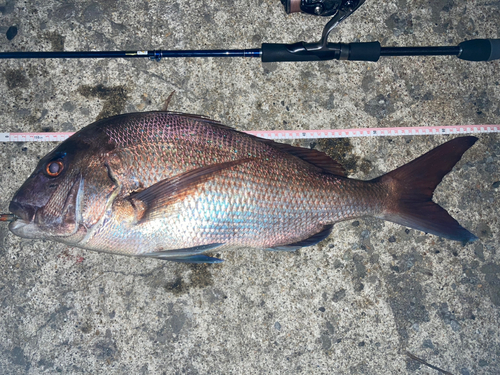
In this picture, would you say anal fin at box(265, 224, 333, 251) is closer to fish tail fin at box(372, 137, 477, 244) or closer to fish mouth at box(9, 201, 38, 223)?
fish tail fin at box(372, 137, 477, 244)

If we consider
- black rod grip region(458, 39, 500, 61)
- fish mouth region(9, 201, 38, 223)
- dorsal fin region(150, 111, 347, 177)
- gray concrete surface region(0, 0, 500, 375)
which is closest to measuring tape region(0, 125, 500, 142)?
gray concrete surface region(0, 0, 500, 375)

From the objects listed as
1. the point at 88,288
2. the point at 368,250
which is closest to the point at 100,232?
the point at 88,288

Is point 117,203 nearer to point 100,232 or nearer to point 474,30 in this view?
point 100,232

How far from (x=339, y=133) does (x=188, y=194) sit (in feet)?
3.99

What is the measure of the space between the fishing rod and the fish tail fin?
66 centimetres

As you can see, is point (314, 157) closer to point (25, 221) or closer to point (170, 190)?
point (170, 190)

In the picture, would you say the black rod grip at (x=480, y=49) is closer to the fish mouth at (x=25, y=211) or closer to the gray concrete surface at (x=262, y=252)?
the gray concrete surface at (x=262, y=252)

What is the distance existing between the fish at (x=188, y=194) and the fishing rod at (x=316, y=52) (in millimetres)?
530

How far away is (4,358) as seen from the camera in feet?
7.30

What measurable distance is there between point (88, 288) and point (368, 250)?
Answer: 78.9 inches

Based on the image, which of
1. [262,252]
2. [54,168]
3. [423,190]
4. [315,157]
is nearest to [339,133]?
[315,157]

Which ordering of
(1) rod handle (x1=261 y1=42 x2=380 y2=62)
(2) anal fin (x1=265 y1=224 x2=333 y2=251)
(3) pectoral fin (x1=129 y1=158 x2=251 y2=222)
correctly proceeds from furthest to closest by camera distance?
(1) rod handle (x1=261 y1=42 x2=380 y2=62) → (2) anal fin (x1=265 y1=224 x2=333 y2=251) → (3) pectoral fin (x1=129 y1=158 x2=251 y2=222)

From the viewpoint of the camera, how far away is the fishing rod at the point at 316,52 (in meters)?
2.12

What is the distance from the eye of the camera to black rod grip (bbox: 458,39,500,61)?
2215 millimetres
